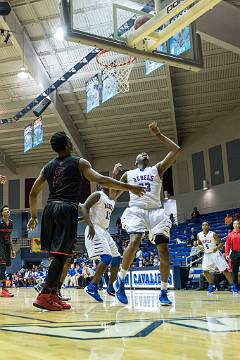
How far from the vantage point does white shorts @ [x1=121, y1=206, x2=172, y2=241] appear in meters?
4.91

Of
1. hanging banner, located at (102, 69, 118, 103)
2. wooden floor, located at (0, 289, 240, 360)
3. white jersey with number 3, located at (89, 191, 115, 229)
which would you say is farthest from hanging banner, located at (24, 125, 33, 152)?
wooden floor, located at (0, 289, 240, 360)

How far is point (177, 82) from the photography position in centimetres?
1994

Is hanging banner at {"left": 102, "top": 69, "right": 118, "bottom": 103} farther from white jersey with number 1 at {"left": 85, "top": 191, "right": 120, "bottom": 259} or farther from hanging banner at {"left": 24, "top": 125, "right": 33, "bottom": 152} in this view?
white jersey with number 1 at {"left": 85, "top": 191, "right": 120, "bottom": 259}

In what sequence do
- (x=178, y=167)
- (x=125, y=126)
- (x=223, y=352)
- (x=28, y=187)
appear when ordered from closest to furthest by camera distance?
(x=223, y=352) → (x=125, y=126) → (x=178, y=167) → (x=28, y=187)

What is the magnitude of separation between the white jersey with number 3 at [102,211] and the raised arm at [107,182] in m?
2.06

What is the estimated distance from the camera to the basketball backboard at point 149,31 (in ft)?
20.1

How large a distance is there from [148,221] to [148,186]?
1.42ft

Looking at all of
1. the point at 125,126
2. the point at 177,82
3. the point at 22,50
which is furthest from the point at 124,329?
the point at 125,126

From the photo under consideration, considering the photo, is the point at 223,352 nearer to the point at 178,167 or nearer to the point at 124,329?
the point at 124,329

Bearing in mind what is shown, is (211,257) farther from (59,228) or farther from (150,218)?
(59,228)

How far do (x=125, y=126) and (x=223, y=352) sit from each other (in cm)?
2217

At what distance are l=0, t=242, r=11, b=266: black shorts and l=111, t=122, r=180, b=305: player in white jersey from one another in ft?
12.4

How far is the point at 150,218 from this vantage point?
→ 504cm

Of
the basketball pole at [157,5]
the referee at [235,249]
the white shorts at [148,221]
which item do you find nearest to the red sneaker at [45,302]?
the white shorts at [148,221]
